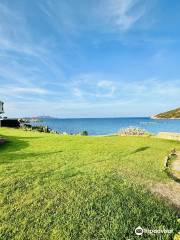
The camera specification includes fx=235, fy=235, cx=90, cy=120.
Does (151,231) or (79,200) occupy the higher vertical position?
(79,200)

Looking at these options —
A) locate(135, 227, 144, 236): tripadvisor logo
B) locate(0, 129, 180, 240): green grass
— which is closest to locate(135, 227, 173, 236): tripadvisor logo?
locate(135, 227, 144, 236): tripadvisor logo

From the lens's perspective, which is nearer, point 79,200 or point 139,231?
point 139,231

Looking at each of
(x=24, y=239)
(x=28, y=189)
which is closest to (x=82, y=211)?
(x=24, y=239)

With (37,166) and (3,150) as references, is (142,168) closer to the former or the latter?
(37,166)

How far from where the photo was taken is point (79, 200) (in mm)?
6086

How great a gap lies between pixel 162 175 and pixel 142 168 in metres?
0.91

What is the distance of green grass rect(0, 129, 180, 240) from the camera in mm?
4891

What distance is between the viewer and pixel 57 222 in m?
5.10

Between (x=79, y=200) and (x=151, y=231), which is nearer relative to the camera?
(x=151, y=231)

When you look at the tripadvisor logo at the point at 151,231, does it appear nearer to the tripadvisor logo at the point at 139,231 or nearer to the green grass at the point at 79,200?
the tripadvisor logo at the point at 139,231

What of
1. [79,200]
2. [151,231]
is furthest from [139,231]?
[79,200]

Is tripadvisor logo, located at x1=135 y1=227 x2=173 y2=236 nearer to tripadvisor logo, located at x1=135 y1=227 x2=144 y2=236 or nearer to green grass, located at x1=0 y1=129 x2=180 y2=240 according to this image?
tripadvisor logo, located at x1=135 y1=227 x2=144 y2=236

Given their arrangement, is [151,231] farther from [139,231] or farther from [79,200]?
[79,200]

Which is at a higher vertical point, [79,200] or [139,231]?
[79,200]
